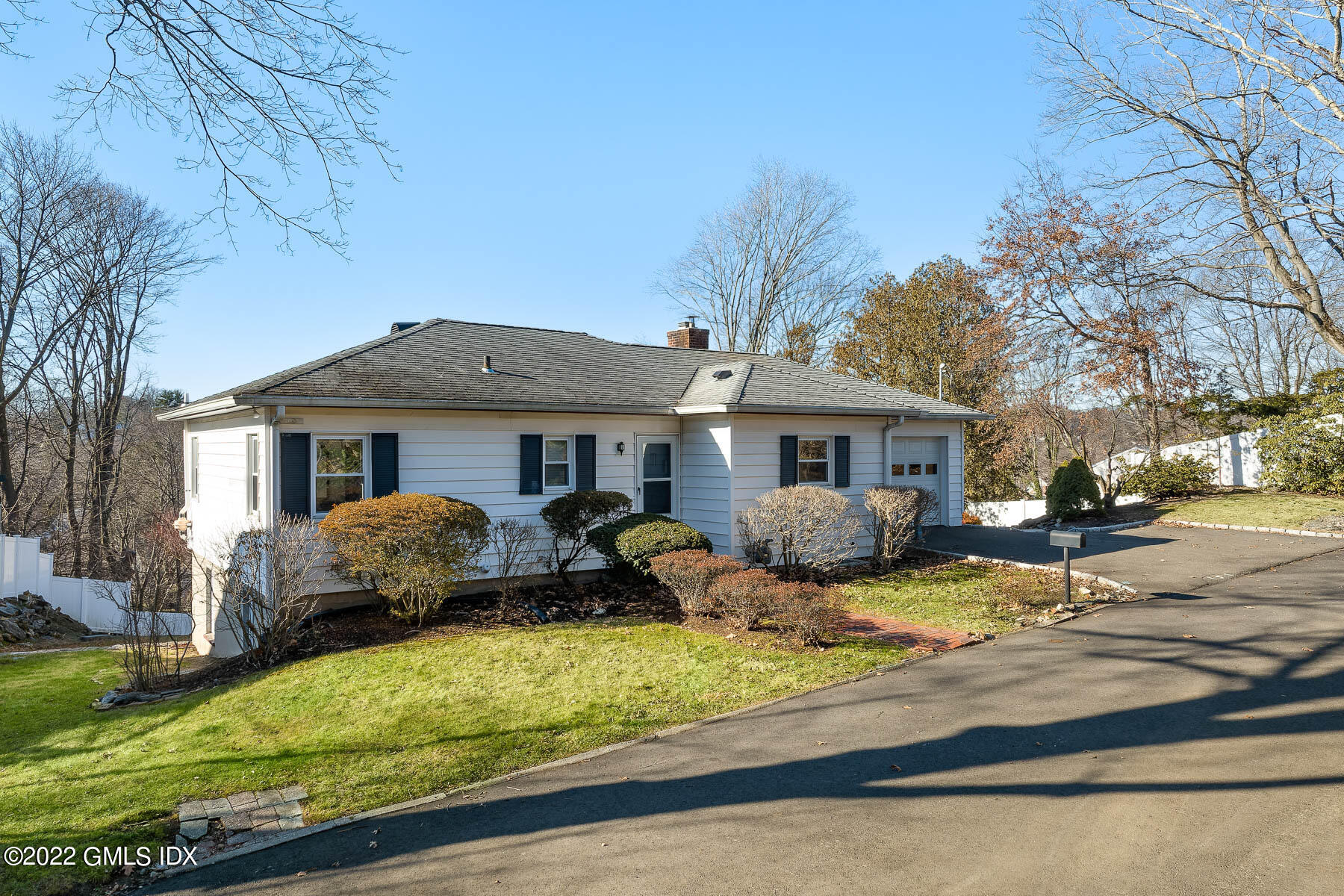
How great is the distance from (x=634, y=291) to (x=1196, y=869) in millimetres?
36375

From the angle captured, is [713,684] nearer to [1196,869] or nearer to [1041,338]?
[1196,869]

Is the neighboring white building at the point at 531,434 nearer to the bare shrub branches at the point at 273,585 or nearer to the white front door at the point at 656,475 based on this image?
the white front door at the point at 656,475

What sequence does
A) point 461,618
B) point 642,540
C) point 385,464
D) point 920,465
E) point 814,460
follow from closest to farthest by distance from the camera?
point 461,618
point 642,540
point 385,464
point 814,460
point 920,465

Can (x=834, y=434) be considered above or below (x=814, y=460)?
above

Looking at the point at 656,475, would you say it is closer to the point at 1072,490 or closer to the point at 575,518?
the point at 575,518

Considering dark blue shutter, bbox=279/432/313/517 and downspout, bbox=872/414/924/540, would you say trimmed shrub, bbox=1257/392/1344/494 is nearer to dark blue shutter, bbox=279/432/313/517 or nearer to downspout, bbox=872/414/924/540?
downspout, bbox=872/414/924/540

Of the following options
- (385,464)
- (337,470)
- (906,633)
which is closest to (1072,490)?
(906,633)

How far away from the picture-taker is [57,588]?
17.1 meters

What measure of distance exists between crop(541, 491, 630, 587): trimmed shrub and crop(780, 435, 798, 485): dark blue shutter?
3.20m

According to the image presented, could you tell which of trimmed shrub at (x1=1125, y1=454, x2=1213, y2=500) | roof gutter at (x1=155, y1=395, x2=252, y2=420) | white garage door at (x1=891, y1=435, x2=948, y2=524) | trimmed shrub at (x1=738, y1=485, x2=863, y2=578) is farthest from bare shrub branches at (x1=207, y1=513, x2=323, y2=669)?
trimmed shrub at (x1=1125, y1=454, x2=1213, y2=500)

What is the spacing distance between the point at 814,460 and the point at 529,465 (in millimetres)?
5515

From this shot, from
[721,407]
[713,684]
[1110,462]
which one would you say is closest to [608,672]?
[713,684]

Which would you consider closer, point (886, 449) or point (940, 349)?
point (886, 449)

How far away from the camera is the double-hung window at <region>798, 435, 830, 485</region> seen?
46.1 ft
